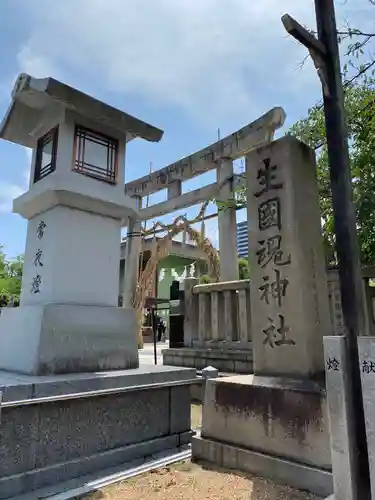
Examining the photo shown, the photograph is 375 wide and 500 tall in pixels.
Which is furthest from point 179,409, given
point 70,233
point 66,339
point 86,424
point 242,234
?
point 242,234

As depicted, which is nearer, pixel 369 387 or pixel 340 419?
pixel 369 387

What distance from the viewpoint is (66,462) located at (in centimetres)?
326

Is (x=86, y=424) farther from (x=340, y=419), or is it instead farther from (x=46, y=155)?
(x=46, y=155)

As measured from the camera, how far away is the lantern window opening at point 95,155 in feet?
15.0

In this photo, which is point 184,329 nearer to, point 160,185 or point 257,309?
point 257,309

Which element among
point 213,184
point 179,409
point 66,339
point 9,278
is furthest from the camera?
point 9,278

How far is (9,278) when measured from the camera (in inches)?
824

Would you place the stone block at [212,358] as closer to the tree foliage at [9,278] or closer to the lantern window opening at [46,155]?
the lantern window opening at [46,155]

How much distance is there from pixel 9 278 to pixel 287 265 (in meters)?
20.6

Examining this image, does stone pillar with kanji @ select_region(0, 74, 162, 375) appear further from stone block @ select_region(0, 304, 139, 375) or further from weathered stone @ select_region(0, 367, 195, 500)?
weathered stone @ select_region(0, 367, 195, 500)

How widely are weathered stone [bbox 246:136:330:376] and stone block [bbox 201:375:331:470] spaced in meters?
0.26

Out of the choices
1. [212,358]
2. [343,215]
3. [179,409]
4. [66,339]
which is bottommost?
[179,409]

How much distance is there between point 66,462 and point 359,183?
4.97 m

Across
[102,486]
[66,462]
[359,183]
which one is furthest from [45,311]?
[359,183]
